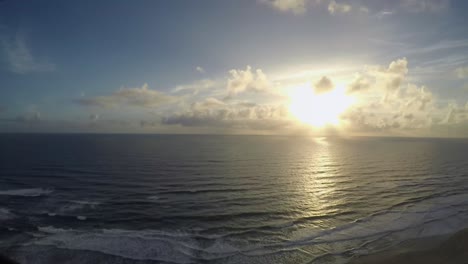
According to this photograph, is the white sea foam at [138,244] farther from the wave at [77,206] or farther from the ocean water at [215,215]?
the wave at [77,206]

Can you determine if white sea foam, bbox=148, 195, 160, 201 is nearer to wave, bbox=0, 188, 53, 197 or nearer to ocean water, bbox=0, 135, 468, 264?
ocean water, bbox=0, 135, 468, 264

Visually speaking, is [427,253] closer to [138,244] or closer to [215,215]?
[215,215]

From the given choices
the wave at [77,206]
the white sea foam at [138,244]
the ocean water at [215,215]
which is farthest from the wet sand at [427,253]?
the wave at [77,206]

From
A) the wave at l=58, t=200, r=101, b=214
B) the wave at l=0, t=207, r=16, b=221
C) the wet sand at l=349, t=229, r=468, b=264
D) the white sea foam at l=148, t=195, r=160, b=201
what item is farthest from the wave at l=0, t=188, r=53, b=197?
the wet sand at l=349, t=229, r=468, b=264

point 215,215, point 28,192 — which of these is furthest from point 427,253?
point 28,192

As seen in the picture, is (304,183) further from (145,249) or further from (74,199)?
(74,199)

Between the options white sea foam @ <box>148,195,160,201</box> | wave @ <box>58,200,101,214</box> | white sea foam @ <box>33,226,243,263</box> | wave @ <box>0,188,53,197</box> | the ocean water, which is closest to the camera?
white sea foam @ <box>33,226,243,263</box>

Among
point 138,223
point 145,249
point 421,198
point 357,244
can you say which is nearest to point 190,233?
point 145,249

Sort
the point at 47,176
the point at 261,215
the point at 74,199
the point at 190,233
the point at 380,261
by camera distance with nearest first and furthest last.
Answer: the point at 380,261 → the point at 190,233 → the point at 261,215 → the point at 74,199 → the point at 47,176
